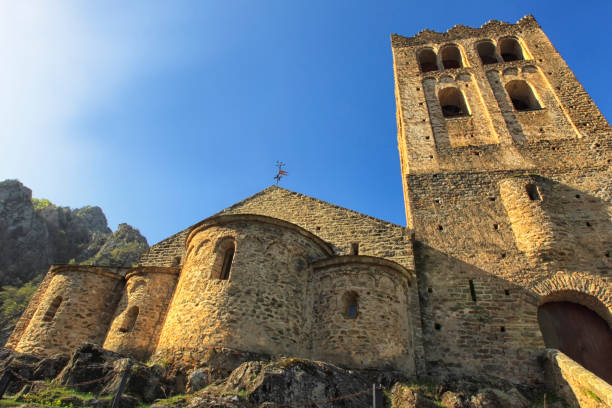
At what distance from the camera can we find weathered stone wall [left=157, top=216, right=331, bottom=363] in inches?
371

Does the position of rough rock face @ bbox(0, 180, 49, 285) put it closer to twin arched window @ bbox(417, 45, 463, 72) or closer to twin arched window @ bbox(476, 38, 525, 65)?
twin arched window @ bbox(417, 45, 463, 72)

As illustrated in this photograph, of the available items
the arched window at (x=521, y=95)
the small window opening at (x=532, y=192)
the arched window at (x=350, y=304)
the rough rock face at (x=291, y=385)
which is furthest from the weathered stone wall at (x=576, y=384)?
the arched window at (x=521, y=95)

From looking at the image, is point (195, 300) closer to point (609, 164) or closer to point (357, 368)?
point (357, 368)

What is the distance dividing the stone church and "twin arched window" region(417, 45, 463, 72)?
757 centimetres

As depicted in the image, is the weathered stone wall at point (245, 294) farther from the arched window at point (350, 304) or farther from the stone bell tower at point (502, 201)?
the stone bell tower at point (502, 201)

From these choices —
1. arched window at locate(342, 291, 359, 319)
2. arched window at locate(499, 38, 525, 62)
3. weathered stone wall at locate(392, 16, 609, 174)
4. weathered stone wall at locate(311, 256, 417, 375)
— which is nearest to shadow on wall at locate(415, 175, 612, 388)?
weathered stone wall at locate(311, 256, 417, 375)

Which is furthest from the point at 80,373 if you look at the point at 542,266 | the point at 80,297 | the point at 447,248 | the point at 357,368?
the point at 542,266

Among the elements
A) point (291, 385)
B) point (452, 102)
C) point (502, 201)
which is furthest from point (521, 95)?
point (291, 385)

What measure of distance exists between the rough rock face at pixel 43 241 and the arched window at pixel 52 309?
25.7 meters

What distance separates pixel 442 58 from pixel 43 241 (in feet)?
137

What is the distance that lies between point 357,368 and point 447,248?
5577 millimetres

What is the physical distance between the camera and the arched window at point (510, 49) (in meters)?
21.9

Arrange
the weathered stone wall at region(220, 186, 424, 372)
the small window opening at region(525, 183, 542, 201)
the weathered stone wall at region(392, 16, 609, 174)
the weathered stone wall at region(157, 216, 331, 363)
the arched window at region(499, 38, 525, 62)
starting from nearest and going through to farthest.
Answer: the weathered stone wall at region(157, 216, 331, 363)
the weathered stone wall at region(220, 186, 424, 372)
the small window opening at region(525, 183, 542, 201)
the weathered stone wall at region(392, 16, 609, 174)
the arched window at region(499, 38, 525, 62)

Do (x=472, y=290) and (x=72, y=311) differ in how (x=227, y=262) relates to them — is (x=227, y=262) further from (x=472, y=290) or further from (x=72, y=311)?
(x=472, y=290)
